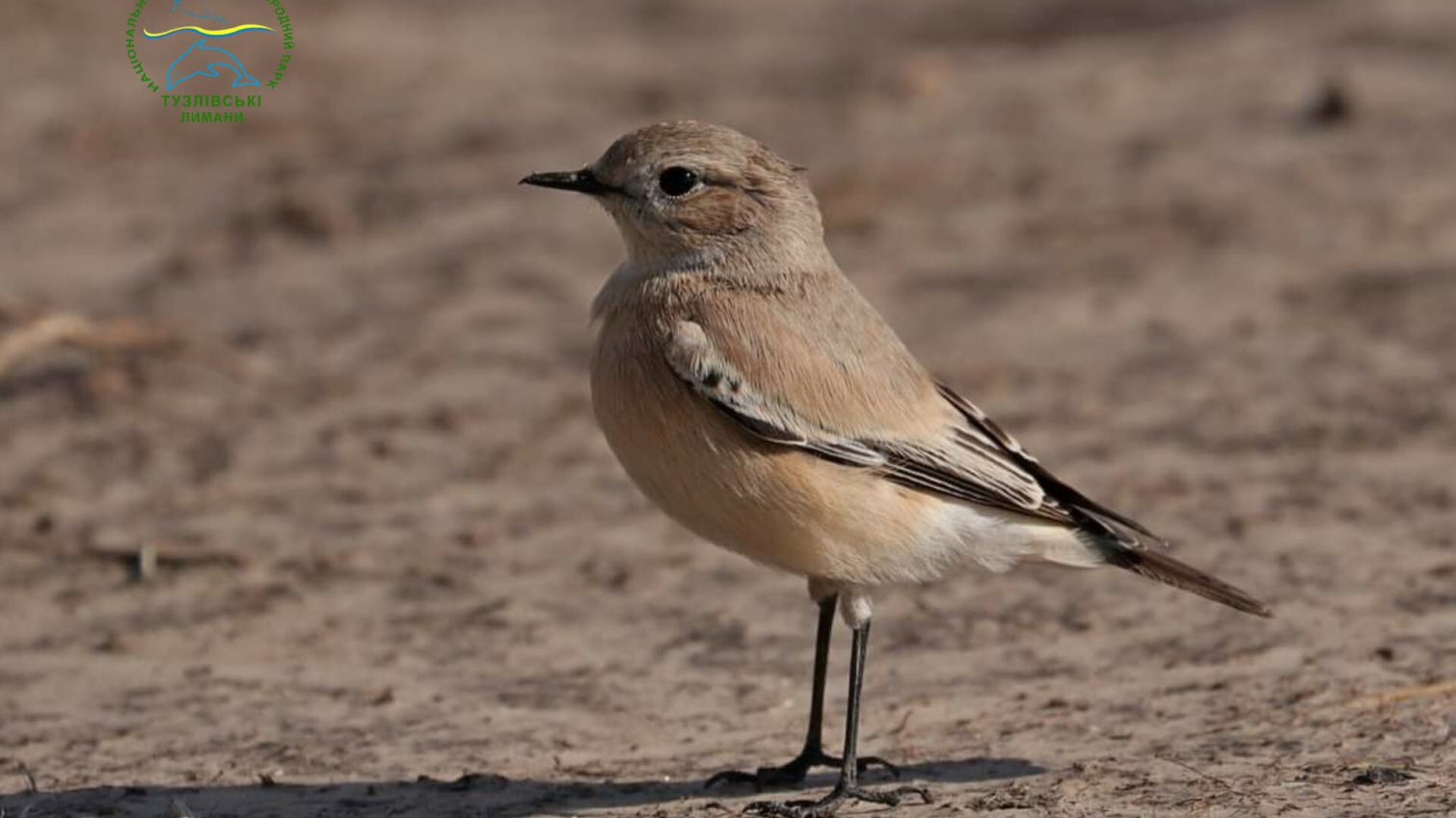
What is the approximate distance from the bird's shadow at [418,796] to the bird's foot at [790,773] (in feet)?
0.11

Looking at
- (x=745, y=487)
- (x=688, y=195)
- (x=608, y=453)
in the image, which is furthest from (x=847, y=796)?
(x=608, y=453)

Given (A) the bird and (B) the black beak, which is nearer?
(A) the bird

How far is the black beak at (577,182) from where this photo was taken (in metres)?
6.70

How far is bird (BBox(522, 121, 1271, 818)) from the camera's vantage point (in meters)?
6.13

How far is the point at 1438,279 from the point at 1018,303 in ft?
6.84

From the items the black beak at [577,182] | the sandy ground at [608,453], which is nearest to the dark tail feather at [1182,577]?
the sandy ground at [608,453]

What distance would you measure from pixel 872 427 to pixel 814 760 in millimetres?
1036

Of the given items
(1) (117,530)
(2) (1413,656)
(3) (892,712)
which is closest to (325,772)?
(3) (892,712)

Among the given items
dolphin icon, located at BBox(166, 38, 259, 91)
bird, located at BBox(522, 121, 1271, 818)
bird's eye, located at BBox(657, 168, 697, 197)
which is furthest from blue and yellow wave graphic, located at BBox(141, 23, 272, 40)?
bird's eye, located at BBox(657, 168, 697, 197)

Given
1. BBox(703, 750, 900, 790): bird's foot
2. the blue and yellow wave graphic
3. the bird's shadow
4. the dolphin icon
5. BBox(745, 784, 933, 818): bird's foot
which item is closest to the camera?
BBox(745, 784, 933, 818): bird's foot

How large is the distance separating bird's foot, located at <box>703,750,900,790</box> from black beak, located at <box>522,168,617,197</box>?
1.84 metres

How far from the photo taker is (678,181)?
265 inches

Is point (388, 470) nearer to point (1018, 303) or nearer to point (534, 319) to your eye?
point (534, 319)

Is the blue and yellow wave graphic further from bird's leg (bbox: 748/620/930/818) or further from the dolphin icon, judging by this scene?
bird's leg (bbox: 748/620/930/818)
